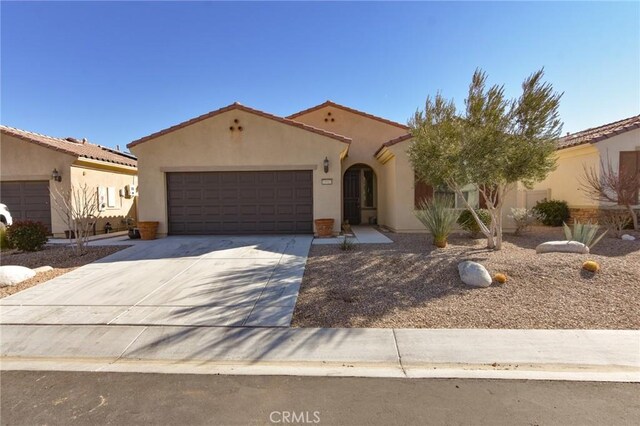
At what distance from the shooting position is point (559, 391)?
3506 millimetres

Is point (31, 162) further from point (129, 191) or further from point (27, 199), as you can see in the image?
point (129, 191)

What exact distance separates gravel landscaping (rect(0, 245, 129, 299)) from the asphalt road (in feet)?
14.4

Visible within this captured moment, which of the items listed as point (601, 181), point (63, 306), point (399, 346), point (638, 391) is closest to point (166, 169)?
point (63, 306)

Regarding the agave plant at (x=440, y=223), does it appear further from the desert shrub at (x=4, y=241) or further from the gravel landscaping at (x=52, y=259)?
the desert shrub at (x=4, y=241)

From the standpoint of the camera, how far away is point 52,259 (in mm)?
9047

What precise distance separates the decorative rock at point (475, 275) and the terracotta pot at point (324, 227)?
5283 mm

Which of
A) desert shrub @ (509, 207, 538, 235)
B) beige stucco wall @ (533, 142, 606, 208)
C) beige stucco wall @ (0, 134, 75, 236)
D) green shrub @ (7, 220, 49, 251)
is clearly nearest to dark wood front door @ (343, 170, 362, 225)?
desert shrub @ (509, 207, 538, 235)

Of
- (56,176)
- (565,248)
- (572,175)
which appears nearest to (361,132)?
(572,175)

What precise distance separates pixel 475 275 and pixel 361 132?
1077 cm

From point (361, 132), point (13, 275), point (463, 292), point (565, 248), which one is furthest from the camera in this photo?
point (361, 132)

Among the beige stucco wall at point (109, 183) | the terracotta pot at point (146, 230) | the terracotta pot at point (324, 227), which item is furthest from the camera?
the beige stucco wall at point (109, 183)

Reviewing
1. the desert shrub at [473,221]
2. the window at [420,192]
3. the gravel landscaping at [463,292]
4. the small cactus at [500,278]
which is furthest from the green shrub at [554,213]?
the small cactus at [500,278]

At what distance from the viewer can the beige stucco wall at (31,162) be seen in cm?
1280

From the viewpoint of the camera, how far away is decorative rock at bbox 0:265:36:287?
23.0 feet
